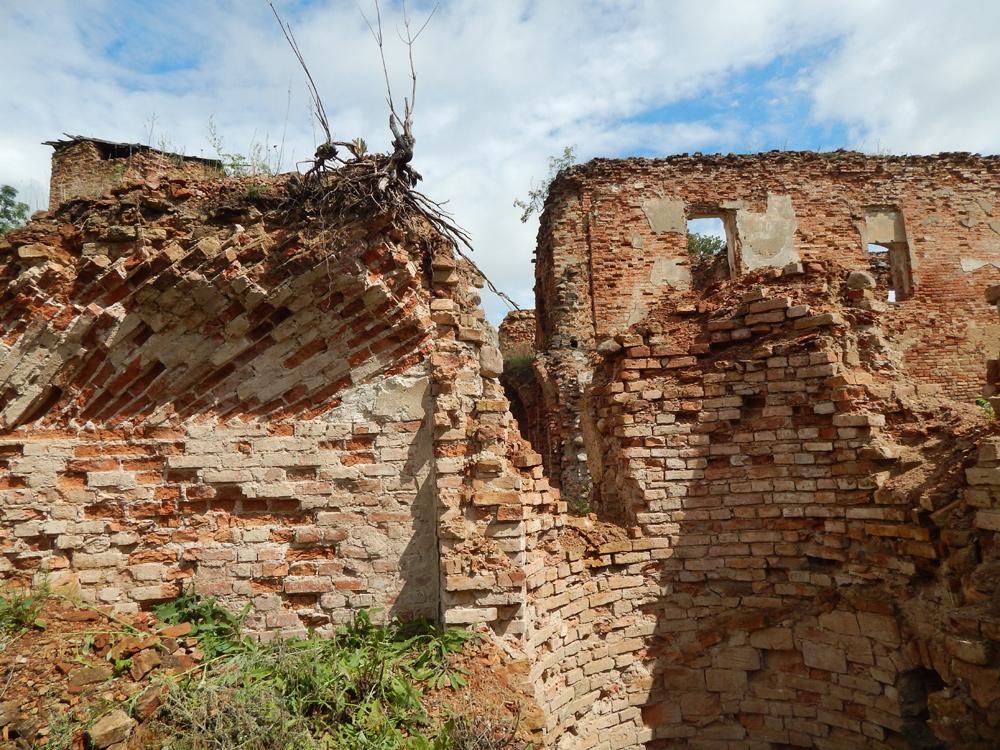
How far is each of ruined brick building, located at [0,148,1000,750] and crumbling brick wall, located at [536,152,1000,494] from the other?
19.8 ft

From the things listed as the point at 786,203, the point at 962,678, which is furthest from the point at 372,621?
the point at 786,203

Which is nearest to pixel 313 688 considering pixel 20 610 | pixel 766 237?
pixel 20 610

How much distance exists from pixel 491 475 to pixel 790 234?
10215 mm

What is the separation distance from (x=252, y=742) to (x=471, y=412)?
7.40 ft

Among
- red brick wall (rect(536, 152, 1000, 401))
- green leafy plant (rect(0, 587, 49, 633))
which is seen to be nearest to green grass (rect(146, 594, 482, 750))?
green leafy plant (rect(0, 587, 49, 633))

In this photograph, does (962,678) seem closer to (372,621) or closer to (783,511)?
(783,511)

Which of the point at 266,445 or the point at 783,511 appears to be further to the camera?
the point at 783,511

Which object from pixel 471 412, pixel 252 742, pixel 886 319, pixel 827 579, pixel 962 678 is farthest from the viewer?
pixel 886 319

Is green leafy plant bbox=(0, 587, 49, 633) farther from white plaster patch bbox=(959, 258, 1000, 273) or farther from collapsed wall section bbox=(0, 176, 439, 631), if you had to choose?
white plaster patch bbox=(959, 258, 1000, 273)

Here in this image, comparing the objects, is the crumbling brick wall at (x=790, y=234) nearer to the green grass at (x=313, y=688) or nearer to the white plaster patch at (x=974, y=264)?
the white plaster patch at (x=974, y=264)

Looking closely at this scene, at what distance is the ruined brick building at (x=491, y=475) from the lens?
3.98m

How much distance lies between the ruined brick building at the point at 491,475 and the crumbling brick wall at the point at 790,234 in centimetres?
604

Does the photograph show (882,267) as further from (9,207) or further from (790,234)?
(9,207)

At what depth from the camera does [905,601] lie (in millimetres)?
4266
